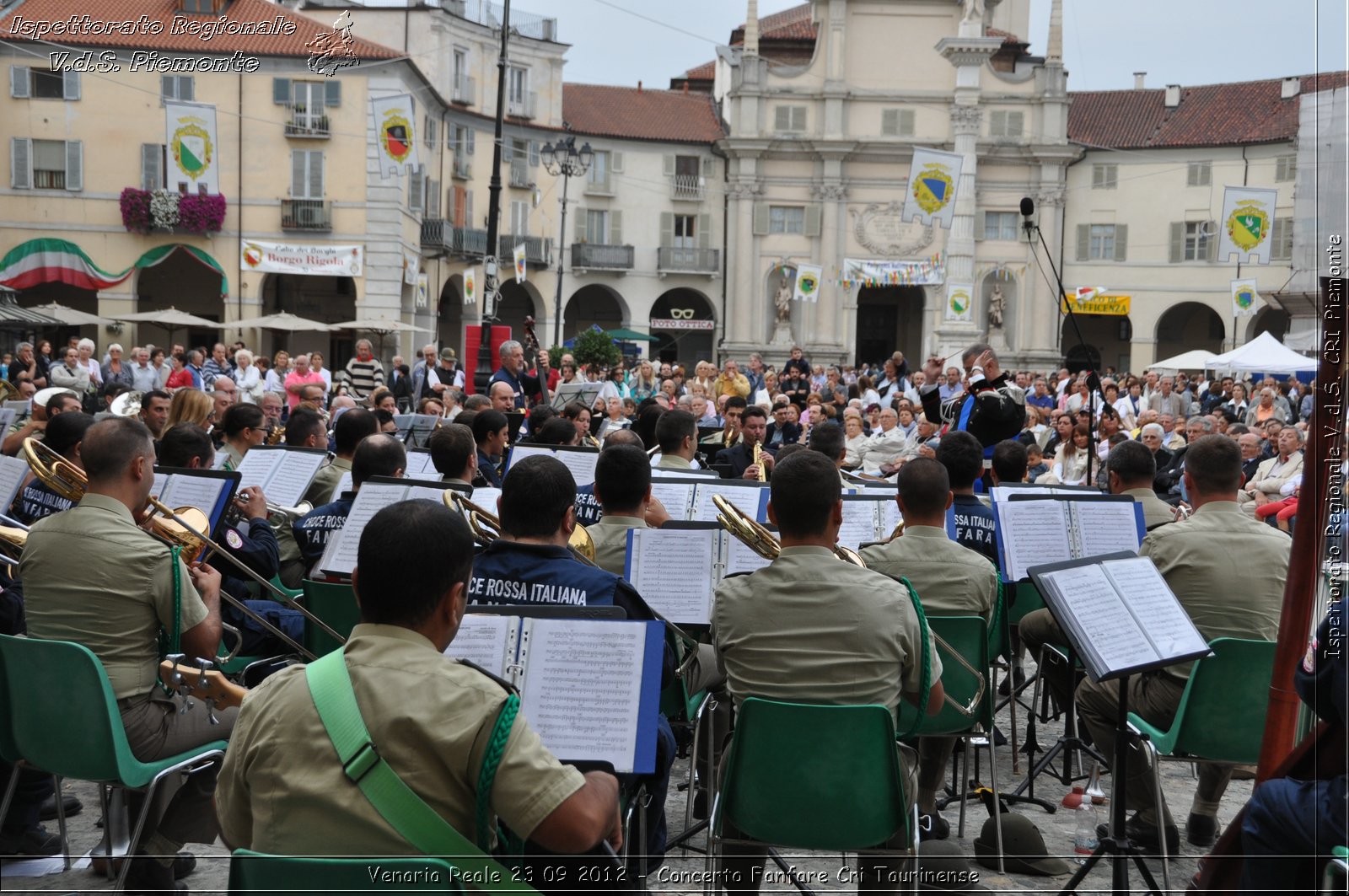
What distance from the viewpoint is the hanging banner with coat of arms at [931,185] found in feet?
71.9

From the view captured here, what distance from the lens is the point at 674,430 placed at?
7.97 meters

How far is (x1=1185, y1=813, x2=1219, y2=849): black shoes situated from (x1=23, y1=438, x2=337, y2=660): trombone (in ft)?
12.3

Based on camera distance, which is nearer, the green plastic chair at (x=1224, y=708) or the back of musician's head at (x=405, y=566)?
the back of musician's head at (x=405, y=566)

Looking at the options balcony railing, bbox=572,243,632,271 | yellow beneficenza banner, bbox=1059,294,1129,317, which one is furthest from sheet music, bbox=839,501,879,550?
yellow beneficenza banner, bbox=1059,294,1129,317

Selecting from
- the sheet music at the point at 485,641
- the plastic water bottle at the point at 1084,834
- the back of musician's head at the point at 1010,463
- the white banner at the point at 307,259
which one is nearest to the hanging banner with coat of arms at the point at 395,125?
the white banner at the point at 307,259

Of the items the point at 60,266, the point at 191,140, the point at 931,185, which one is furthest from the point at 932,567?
the point at 60,266

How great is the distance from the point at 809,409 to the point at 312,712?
13328 millimetres

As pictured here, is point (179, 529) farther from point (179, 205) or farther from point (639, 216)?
point (639, 216)

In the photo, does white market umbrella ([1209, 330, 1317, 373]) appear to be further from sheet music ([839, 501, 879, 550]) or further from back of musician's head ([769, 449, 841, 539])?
back of musician's head ([769, 449, 841, 539])

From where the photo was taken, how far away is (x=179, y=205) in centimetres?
3189

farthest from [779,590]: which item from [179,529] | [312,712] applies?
[179,529]

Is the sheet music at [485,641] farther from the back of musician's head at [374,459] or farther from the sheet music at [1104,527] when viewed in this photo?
the sheet music at [1104,527]

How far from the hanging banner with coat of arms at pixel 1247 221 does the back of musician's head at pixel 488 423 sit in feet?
69.7

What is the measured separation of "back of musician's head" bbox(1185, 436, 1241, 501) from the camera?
5215 millimetres
